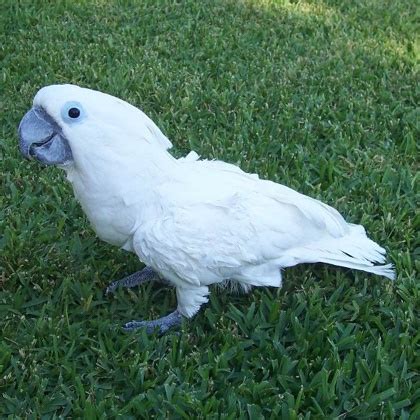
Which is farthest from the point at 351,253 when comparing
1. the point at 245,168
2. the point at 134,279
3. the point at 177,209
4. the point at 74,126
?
the point at 74,126

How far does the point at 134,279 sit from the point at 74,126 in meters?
0.74

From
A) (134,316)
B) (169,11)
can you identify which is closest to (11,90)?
(169,11)

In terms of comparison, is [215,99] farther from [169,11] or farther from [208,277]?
[208,277]

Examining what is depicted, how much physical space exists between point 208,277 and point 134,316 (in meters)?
0.42

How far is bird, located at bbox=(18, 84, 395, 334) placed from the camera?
76.1 inches

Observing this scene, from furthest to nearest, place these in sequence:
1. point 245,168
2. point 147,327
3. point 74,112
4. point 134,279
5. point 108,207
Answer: point 245,168
point 134,279
point 147,327
point 108,207
point 74,112

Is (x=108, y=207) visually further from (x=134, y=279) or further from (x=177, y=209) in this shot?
(x=134, y=279)

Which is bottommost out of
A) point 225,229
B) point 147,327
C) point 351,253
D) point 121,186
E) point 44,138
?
point 147,327

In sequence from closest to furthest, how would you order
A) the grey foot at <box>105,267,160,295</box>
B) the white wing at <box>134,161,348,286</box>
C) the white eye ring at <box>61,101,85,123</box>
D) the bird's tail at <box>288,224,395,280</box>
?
the white eye ring at <box>61,101,85,123</box> → the white wing at <box>134,161,348,286</box> → the bird's tail at <box>288,224,395,280</box> → the grey foot at <box>105,267,160,295</box>

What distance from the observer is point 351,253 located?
2273 mm

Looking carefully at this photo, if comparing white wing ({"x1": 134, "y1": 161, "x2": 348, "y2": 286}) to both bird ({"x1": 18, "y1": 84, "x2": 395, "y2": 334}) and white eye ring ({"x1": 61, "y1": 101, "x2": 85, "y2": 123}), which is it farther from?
white eye ring ({"x1": 61, "y1": 101, "x2": 85, "y2": 123})

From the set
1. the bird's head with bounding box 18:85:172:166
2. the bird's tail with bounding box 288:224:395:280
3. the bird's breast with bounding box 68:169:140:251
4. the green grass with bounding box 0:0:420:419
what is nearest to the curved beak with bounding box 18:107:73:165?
the bird's head with bounding box 18:85:172:166

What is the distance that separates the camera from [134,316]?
2359mm

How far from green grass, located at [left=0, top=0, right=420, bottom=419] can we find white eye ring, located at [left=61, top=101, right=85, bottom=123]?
2.39 ft
